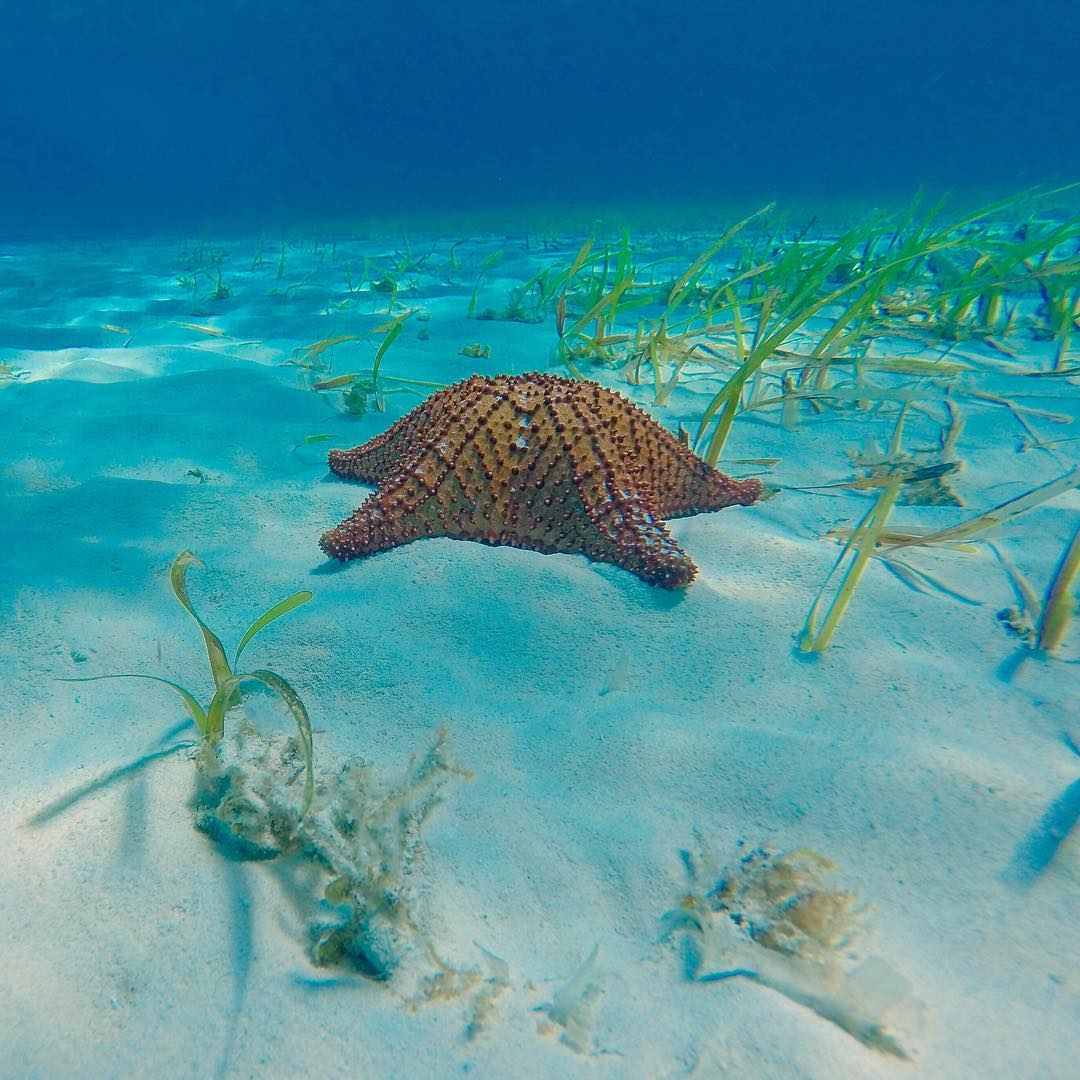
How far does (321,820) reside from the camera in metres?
→ 1.82

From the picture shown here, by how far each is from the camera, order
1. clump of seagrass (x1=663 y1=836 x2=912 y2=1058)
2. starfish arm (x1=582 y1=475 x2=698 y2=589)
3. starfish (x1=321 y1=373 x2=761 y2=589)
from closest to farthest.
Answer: clump of seagrass (x1=663 y1=836 x2=912 y2=1058)
starfish arm (x1=582 y1=475 x2=698 y2=589)
starfish (x1=321 y1=373 x2=761 y2=589)

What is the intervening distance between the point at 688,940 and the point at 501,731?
850mm

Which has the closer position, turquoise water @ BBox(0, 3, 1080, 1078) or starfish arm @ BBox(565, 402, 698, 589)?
turquoise water @ BBox(0, 3, 1080, 1078)

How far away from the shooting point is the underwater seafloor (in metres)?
1.45

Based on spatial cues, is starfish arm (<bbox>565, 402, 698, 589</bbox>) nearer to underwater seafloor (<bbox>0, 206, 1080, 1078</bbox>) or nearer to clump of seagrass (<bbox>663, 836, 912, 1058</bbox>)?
underwater seafloor (<bbox>0, 206, 1080, 1078</bbox>)

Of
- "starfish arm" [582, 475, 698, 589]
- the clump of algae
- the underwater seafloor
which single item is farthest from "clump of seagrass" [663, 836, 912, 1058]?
"starfish arm" [582, 475, 698, 589]

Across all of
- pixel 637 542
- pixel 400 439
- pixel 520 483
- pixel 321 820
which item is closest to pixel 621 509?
pixel 637 542

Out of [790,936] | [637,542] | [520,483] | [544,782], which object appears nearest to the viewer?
[790,936]

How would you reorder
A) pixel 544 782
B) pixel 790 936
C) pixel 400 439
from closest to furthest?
1. pixel 790 936
2. pixel 544 782
3. pixel 400 439

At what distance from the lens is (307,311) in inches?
304

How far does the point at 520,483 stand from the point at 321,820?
1.70 meters

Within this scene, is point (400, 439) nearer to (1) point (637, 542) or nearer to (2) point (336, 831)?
(1) point (637, 542)

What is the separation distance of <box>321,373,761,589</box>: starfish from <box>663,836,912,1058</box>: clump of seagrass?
139cm

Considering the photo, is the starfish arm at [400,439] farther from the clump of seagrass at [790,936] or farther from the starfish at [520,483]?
the clump of seagrass at [790,936]
